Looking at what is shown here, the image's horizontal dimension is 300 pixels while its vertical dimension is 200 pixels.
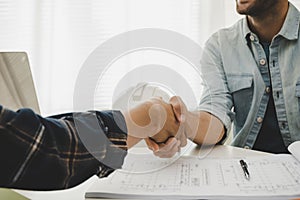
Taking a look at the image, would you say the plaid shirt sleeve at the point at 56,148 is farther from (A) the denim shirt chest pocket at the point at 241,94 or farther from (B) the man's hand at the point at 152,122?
(A) the denim shirt chest pocket at the point at 241,94

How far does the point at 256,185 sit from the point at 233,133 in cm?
72

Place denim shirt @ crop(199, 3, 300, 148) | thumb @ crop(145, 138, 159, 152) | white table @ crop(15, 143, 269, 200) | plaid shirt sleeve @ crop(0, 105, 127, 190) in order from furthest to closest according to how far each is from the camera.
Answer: denim shirt @ crop(199, 3, 300, 148), thumb @ crop(145, 138, 159, 152), white table @ crop(15, 143, 269, 200), plaid shirt sleeve @ crop(0, 105, 127, 190)

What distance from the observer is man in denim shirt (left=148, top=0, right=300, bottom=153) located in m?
1.29

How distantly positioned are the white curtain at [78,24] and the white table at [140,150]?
1.00m

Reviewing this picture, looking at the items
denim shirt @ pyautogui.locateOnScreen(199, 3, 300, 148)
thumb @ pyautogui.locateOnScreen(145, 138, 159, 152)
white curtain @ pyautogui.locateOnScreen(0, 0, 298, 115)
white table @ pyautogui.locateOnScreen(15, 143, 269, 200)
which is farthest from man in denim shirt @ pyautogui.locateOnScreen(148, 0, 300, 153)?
white curtain @ pyautogui.locateOnScreen(0, 0, 298, 115)

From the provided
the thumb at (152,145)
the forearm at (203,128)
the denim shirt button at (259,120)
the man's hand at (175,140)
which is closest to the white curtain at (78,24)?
the denim shirt button at (259,120)

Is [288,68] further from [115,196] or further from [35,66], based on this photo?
[35,66]

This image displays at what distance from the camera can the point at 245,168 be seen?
2.63 feet

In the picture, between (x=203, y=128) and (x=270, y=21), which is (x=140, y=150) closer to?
(x=203, y=128)

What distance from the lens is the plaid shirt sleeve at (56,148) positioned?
0.45 metres

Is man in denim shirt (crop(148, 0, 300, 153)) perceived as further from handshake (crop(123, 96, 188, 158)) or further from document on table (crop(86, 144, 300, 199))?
document on table (crop(86, 144, 300, 199))

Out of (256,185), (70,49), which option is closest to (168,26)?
(70,49)

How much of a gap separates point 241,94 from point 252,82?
0.05 m

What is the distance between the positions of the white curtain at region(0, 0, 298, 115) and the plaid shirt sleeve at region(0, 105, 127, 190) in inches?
54.6
